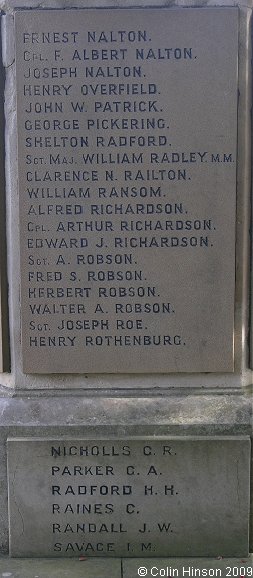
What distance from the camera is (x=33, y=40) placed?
10.2 feet

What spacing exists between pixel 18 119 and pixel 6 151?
0.60 feet

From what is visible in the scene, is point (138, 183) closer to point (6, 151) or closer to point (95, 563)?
point (6, 151)

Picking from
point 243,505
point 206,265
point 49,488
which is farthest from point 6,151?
point 243,505

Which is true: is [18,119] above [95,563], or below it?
above

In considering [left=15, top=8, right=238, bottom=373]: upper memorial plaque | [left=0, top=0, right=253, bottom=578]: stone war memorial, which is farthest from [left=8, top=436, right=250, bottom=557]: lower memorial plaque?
[left=15, top=8, right=238, bottom=373]: upper memorial plaque

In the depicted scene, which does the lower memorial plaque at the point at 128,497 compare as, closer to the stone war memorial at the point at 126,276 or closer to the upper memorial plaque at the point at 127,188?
the stone war memorial at the point at 126,276

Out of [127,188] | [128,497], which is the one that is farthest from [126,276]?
[128,497]

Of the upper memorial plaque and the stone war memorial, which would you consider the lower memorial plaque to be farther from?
the upper memorial plaque

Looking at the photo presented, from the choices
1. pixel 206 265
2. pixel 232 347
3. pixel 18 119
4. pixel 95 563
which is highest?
pixel 18 119

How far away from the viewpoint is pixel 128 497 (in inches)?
127

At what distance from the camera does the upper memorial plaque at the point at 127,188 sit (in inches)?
122

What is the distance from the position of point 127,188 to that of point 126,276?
1.40 feet

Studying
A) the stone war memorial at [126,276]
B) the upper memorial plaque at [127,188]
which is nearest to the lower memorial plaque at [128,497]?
the stone war memorial at [126,276]

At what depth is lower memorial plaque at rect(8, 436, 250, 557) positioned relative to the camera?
3.19m
